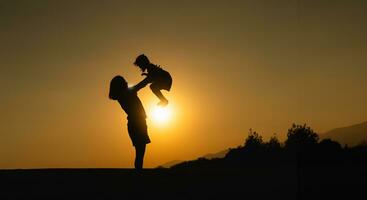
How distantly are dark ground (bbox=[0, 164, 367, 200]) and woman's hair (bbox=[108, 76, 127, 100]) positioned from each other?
164 cm

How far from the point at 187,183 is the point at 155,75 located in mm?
2635

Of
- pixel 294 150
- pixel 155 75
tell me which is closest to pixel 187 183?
pixel 155 75

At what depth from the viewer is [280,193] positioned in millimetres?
10430

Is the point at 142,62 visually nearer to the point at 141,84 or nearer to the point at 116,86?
the point at 141,84

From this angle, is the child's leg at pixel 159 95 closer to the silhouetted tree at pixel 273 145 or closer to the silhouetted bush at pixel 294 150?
the silhouetted bush at pixel 294 150

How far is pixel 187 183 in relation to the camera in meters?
10.7

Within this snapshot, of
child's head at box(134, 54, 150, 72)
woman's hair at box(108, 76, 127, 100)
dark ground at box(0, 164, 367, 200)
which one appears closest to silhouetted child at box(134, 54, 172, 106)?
child's head at box(134, 54, 150, 72)

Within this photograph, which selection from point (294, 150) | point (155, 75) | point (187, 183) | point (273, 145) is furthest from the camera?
point (273, 145)

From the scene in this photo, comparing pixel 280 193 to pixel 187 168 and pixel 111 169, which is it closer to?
pixel 187 168

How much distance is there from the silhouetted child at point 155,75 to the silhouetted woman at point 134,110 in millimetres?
172

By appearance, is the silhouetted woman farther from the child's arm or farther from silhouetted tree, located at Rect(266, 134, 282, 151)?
silhouetted tree, located at Rect(266, 134, 282, 151)

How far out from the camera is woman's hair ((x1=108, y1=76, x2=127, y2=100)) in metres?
12.3

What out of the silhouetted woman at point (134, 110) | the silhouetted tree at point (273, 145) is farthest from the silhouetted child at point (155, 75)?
the silhouetted tree at point (273, 145)

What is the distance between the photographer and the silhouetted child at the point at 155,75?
40.1ft
